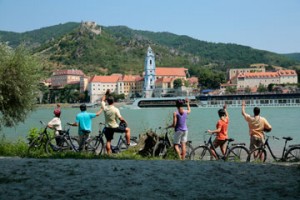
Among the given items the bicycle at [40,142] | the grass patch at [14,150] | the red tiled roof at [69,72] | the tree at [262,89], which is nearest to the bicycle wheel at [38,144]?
the bicycle at [40,142]

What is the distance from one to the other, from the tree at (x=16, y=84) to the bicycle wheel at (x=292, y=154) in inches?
332

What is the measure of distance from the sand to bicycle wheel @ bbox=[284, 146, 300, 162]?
195cm

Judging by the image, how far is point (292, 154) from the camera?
9.47 metres

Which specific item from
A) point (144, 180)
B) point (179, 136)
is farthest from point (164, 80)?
point (144, 180)

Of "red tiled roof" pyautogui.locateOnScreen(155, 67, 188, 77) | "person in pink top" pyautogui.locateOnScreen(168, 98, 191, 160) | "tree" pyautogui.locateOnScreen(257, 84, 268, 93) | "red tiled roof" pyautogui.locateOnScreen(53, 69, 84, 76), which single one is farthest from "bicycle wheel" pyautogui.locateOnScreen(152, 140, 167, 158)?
"red tiled roof" pyautogui.locateOnScreen(53, 69, 84, 76)

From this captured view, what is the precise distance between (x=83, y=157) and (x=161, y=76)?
528 ft

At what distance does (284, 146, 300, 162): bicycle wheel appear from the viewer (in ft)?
30.7

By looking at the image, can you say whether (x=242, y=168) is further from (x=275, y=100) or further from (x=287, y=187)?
(x=275, y=100)

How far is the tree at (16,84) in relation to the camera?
12.9m

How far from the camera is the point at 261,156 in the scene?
30.7 ft

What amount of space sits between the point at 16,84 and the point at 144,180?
26.7 ft

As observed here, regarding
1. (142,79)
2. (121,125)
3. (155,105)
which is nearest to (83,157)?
(121,125)

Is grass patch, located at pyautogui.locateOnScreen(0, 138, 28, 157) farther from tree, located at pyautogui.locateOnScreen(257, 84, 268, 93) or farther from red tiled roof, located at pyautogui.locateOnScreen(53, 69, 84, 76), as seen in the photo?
red tiled roof, located at pyautogui.locateOnScreen(53, 69, 84, 76)

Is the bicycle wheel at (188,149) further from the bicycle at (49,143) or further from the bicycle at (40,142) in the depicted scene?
the bicycle at (40,142)
